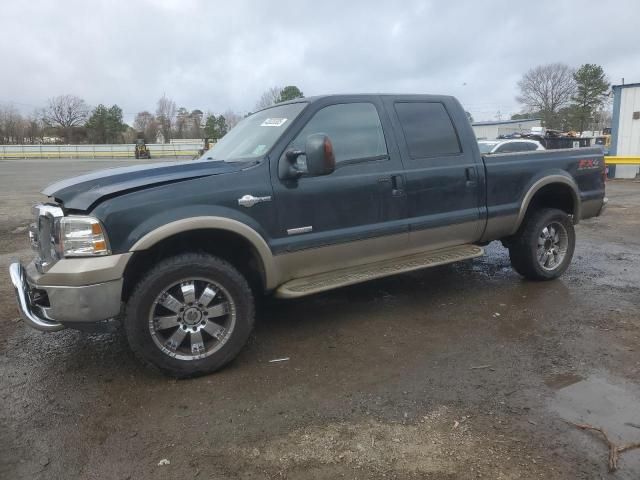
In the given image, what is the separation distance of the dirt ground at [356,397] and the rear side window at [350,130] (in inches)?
59.5

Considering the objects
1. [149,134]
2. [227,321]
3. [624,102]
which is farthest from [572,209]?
[149,134]

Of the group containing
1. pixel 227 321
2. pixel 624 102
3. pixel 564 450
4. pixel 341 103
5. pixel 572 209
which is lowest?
pixel 564 450

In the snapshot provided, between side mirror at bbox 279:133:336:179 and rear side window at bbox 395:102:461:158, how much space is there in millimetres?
1114

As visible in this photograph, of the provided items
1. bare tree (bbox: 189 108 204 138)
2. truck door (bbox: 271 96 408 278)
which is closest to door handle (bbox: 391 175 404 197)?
truck door (bbox: 271 96 408 278)

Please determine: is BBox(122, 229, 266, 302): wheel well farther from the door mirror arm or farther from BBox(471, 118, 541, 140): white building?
BBox(471, 118, 541, 140): white building

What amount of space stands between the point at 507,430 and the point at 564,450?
30 cm

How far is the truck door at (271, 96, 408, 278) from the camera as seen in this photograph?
3820 mm

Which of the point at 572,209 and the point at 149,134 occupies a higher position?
the point at 149,134

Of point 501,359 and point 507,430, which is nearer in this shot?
point 507,430

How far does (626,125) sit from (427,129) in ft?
59.1

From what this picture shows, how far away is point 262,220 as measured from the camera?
3.68 meters

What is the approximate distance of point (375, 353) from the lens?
3857 mm

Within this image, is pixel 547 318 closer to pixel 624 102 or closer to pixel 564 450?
pixel 564 450

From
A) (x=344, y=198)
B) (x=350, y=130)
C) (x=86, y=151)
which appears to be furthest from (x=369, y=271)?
(x=86, y=151)
